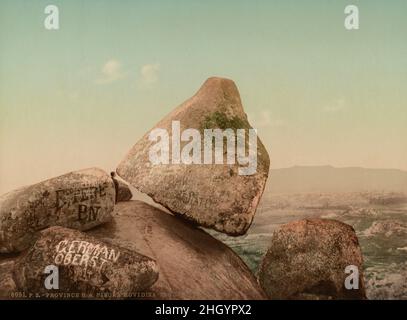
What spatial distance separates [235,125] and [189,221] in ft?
5.49

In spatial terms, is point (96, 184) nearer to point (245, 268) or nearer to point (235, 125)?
point (235, 125)

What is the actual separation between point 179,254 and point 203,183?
108 cm

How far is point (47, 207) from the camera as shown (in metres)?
7.24

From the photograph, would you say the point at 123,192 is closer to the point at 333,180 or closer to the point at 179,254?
the point at 179,254

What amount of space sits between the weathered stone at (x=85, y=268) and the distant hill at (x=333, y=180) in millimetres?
4082

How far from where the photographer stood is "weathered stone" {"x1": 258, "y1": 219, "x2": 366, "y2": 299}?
8312mm

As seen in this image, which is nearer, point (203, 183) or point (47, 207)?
point (47, 207)

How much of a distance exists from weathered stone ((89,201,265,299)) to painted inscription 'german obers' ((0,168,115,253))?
455 millimetres
